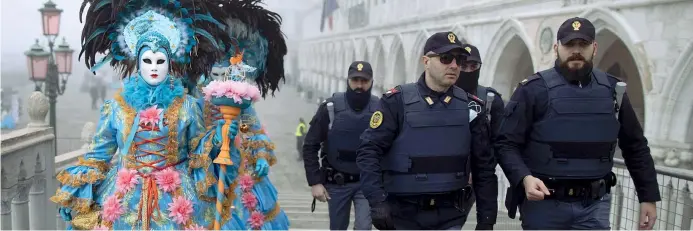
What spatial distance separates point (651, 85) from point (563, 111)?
6.11m

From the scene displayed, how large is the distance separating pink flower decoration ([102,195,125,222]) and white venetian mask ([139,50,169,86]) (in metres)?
0.93

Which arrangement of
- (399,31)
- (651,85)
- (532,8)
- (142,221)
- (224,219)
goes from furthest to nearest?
(399,31) < (532,8) < (651,85) < (224,219) < (142,221)

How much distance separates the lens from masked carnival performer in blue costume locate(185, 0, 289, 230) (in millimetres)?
5025

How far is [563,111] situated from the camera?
3.69 meters

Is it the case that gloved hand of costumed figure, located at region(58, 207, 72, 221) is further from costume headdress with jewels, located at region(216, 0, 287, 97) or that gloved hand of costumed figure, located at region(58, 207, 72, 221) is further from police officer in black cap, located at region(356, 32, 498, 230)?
police officer in black cap, located at region(356, 32, 498, 230)

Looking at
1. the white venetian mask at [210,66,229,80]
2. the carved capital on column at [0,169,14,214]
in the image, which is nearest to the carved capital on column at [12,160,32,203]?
the carved capital on column at [0,169,14,214]

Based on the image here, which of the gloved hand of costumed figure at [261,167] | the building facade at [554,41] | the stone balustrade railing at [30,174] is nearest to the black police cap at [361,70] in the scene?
the gloved hand of costumed figure at [261,167]

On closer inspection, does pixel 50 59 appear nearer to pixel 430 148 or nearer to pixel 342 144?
pixel 342 144

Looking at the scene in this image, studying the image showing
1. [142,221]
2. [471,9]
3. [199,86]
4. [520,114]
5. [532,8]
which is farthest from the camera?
[471,9]

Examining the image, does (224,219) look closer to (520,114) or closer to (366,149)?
(366,149)

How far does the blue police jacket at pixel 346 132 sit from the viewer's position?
5809 millimetres

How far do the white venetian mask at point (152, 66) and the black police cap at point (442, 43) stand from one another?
214cm

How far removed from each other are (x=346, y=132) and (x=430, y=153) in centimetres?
232

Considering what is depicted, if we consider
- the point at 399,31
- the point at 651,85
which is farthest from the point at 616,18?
the point at 399,31
